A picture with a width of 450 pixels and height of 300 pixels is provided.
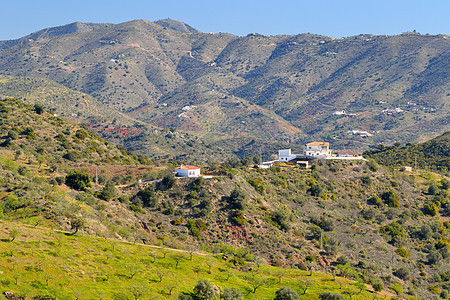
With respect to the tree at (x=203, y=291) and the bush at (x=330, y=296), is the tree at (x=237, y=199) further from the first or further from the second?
the tree at (x=203, y=291)

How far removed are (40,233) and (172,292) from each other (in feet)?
44.7

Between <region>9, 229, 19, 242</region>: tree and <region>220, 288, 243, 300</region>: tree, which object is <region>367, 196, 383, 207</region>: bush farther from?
<region>9, 229, 19, 242</region>: tree

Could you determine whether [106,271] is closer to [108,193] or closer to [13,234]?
[13,234]

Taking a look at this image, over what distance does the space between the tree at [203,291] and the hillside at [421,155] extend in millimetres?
96541

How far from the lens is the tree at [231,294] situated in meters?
35.7

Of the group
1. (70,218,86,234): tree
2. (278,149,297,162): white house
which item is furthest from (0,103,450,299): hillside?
(278,149,297,162): white house

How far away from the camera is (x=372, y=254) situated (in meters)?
68.6

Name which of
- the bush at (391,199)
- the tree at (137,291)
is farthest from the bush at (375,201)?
the tree at (137,291)

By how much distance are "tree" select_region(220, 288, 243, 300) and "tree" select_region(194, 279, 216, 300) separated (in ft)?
2.58

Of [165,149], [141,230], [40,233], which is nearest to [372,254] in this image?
[141,230]

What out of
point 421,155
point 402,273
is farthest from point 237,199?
point 421,155

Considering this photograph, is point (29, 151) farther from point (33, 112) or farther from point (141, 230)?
point (141, 230)

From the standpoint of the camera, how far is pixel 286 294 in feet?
127

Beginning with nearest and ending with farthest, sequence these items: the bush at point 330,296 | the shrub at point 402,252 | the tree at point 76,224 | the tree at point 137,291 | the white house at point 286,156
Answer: the tree at point 137,291 → the bush at point 330,296 → the tree at point 76,224 → the shrub at point 402,252 → the white house at point 286,156
